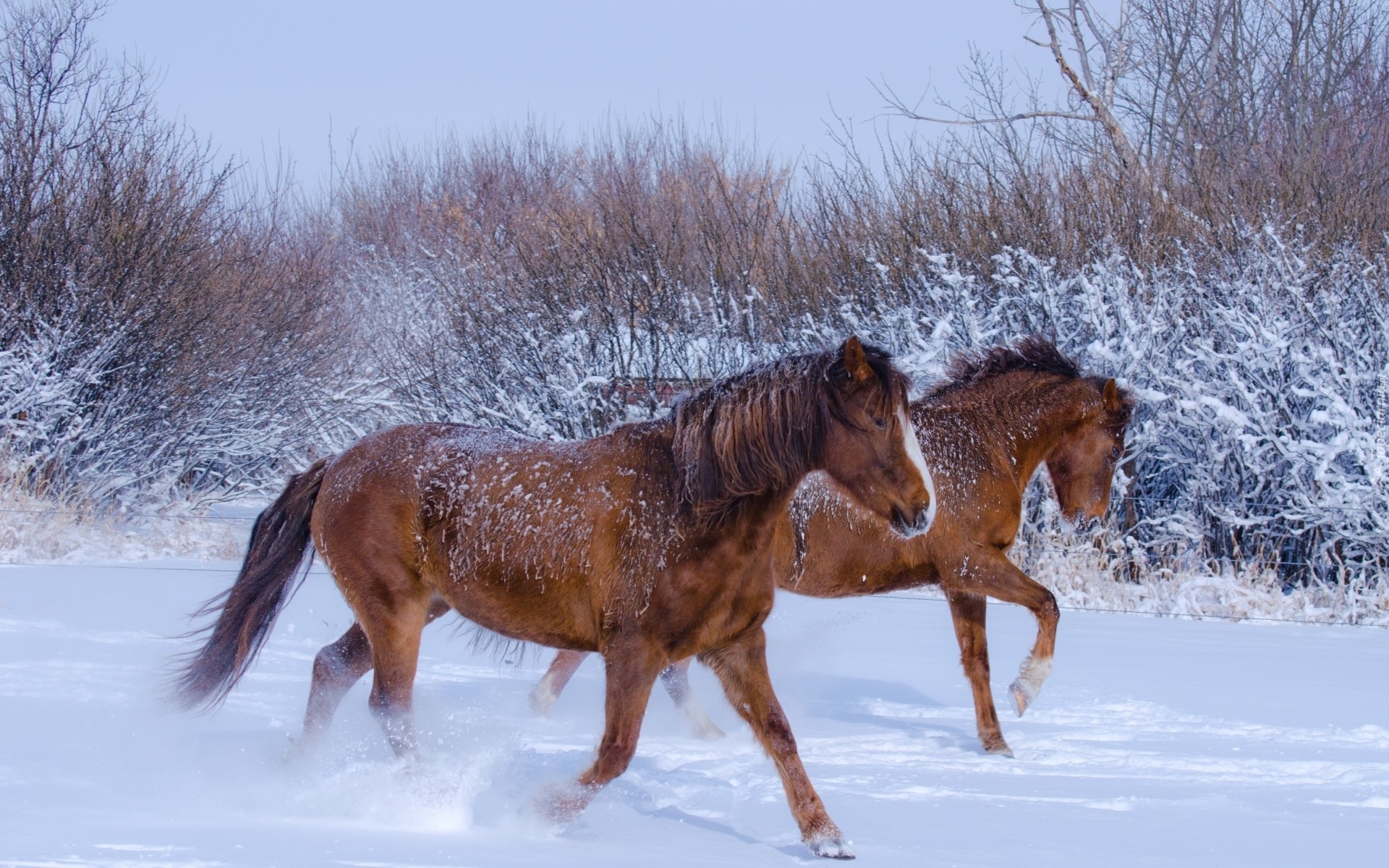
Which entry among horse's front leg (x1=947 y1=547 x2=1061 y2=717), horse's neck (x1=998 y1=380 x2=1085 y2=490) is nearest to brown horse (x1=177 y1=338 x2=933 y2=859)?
horse's front leg (x1=947 y1=547 x2=1061 y2=717)

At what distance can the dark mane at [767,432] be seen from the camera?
383 centimetres

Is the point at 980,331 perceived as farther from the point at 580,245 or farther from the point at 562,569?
the point at 562,569

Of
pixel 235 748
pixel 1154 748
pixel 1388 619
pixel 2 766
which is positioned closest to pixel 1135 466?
pixel 1388 619

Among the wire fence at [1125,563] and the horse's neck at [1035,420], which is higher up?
the horse's neck at [1035,420]

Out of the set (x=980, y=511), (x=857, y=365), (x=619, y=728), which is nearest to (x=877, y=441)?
(x=857, y=365)

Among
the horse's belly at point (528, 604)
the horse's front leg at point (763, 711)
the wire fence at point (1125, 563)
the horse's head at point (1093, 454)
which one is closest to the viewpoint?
the horse's front leg at point (763, 711)

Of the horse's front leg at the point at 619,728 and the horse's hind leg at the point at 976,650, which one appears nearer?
the horse's front leg at the point at 619,728

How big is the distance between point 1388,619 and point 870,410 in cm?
634

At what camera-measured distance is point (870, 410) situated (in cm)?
386

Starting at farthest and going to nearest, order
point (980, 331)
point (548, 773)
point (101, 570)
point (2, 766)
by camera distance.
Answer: point (980, 331), point (101, 570), point (548, 773), point (2, 766)

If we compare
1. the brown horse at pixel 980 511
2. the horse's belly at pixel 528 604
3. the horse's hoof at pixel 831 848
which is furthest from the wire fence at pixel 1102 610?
the horse's hoof at pixel 831 848

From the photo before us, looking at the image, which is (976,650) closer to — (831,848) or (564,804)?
(831,848)

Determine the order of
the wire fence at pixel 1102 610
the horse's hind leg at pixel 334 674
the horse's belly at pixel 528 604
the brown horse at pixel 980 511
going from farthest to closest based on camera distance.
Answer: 1. the wire fence at pixel 1102 610
2. the brown horse at pixel 980 511
3. the horse's hind leg at pixel 334 674
4. the horse's belly at pixel 528 604

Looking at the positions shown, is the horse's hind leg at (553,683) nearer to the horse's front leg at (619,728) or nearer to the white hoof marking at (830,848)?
the horse's front leg at (619,728)
